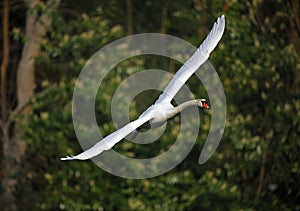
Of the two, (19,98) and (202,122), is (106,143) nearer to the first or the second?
(202,122)

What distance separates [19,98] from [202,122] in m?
2.11

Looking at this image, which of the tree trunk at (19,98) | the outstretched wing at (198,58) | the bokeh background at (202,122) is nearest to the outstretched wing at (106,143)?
the outstretched wing at (198,58)

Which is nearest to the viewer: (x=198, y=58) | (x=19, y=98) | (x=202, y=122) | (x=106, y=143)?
(x=106, y=143)

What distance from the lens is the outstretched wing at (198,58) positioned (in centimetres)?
626

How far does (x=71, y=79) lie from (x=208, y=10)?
145 centimetres

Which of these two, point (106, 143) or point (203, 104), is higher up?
point (203, 104)

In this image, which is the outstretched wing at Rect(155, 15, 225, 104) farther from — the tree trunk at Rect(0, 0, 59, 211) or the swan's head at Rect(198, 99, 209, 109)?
the tree trunk at Rect(0, 0, 59, 211)

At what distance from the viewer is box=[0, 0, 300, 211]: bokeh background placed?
9.02 meters

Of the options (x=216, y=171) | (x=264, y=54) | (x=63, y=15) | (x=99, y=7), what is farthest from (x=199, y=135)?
(x=63, y=15)

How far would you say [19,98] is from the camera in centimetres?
1019

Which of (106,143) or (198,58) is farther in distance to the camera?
(198,58)

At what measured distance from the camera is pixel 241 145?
901cm

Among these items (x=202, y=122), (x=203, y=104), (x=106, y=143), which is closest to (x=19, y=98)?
(x=202, y=122)

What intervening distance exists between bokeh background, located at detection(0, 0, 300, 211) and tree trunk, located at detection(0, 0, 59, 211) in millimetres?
19
